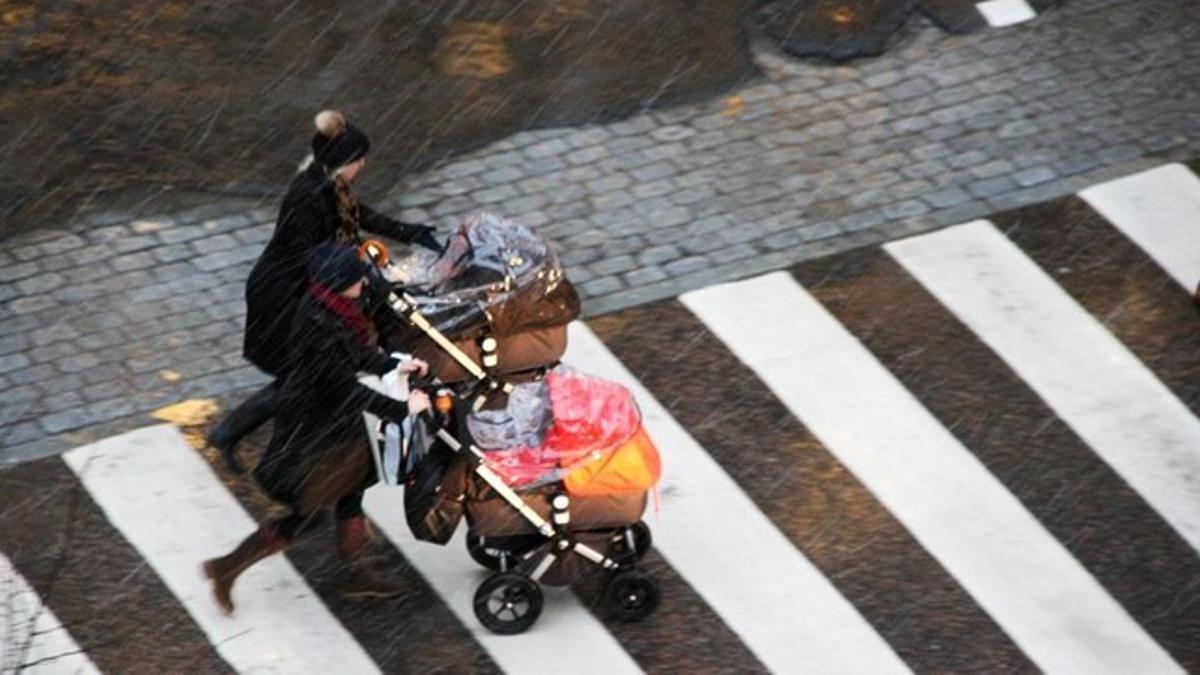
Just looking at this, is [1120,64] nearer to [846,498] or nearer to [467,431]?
[846,498]

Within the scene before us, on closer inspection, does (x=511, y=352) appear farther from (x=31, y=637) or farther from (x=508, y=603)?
(x=31, y=637)

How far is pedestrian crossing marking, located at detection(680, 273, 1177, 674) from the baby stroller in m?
1.63

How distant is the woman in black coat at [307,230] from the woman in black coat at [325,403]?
0.45 meters

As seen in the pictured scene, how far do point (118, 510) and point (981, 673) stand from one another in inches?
169

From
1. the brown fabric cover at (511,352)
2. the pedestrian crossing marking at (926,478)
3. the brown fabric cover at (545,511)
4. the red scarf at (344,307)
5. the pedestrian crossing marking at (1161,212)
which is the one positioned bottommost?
the pedestrian crossing marking at (926,478)

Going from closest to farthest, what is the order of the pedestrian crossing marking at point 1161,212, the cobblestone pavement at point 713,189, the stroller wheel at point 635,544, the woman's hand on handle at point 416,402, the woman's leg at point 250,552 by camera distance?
the woman's hand on handle at point 416,402 < the woman's leg at point 250,552 < the stroller wheel at point 635,544 < the cobblestone pavement at point 713,189 < the pedestrian crossing marking at point 1161,212

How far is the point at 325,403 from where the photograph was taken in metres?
10.6

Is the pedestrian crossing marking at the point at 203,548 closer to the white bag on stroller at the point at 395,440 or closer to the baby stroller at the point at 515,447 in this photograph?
the baby stroller at the point at 515,447

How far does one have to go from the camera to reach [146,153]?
14.3 metres

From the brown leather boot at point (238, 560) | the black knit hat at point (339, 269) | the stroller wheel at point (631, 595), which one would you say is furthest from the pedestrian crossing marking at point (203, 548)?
the black knit hat at point (339, 269)

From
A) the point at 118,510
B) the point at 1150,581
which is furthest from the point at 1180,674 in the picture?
the point at 118,510

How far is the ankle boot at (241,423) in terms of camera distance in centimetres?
1177

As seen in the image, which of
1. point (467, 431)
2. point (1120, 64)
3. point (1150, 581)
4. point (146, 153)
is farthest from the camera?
point (1120, 64)

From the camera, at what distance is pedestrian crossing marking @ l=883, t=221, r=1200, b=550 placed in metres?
12.5
